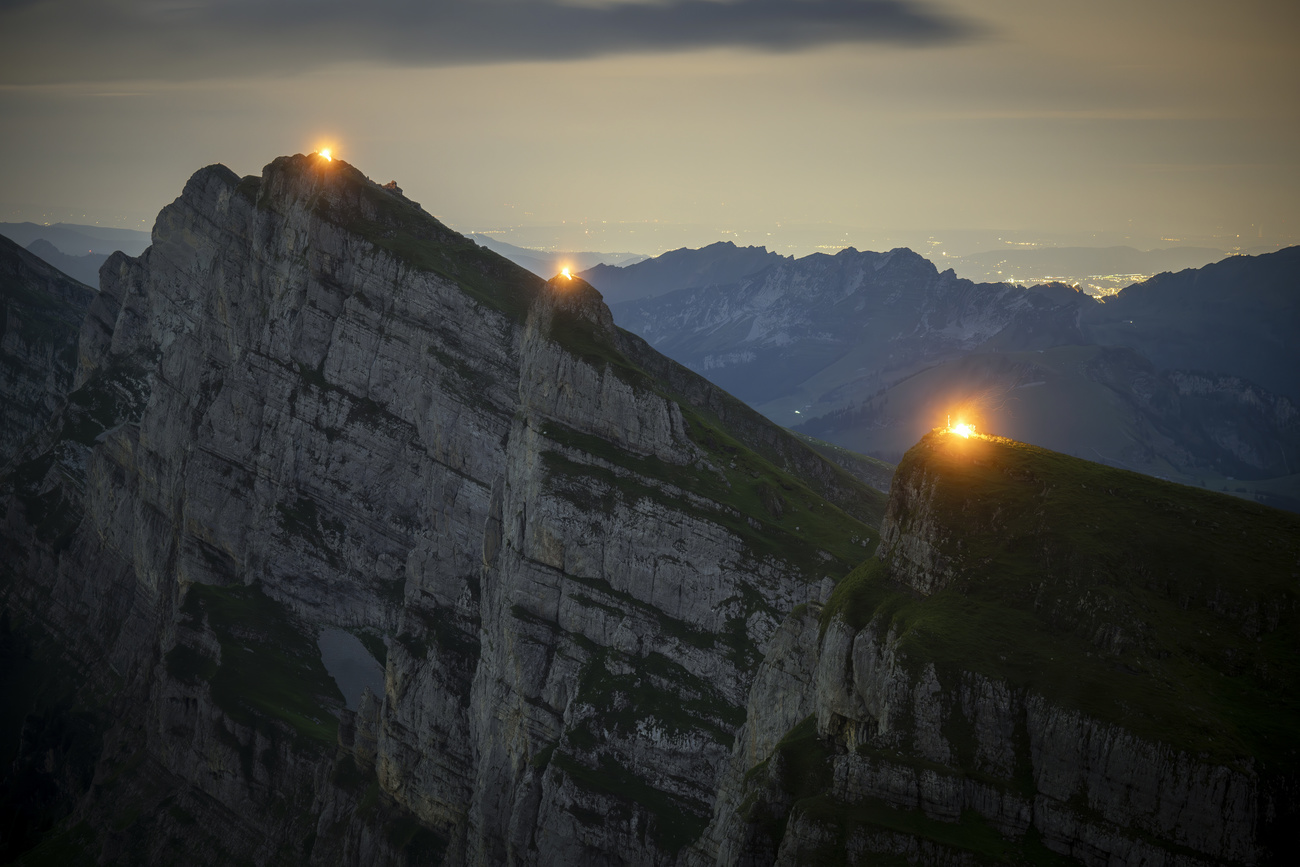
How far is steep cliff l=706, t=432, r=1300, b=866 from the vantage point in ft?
208

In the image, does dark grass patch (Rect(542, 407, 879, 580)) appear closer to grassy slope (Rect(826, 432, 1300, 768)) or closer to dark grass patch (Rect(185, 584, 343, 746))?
grassy slope (Rect(826, 432, 1300, 768))

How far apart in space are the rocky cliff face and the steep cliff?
4380cm

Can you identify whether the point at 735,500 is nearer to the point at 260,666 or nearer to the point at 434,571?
the point at 434,571

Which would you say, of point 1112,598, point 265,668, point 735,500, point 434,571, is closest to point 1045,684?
point 1112,598

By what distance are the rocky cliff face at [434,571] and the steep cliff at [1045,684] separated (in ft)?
144

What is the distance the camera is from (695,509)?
137 m

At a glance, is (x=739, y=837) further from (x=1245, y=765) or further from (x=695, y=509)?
(x=695, y=509)

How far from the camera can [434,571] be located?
158 meters

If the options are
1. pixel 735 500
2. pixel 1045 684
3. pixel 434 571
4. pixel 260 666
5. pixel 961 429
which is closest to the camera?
pixel 1045 684

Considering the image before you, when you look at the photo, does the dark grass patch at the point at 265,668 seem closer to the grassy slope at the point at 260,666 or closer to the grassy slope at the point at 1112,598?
the grassy slope at the point at 260,666

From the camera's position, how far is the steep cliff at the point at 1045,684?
63.5 metres

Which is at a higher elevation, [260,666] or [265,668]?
[260,666]

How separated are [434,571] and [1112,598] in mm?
107280

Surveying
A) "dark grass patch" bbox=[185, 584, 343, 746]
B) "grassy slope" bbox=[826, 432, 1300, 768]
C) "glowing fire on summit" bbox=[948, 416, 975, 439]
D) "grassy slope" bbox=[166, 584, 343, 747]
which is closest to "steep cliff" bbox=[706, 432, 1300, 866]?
"grassy slope" bbox=[826, 432, 1300, 768]
